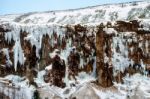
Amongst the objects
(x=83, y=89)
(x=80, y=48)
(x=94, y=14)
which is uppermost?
(x=94, y=14)

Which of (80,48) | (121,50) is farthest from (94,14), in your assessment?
(121,50)

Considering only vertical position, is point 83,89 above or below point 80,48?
below

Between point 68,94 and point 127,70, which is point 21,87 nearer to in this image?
point 68,94

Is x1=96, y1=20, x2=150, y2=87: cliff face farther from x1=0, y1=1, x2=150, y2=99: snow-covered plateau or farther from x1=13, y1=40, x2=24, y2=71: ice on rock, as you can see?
x1=13, y1=40, x2=24, y2=71: ice on rock

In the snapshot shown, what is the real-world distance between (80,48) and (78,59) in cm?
82

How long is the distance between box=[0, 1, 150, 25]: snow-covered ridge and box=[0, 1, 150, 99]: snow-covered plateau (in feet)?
0.81

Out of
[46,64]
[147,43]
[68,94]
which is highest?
[147,43]

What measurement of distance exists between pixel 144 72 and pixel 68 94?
Answer: 5.75 m

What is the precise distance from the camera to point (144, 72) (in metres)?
24.9

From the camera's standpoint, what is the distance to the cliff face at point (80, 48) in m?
25.6

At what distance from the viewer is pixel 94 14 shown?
36.3 meters

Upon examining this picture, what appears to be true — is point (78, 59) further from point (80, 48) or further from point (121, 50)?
point (121, 50)

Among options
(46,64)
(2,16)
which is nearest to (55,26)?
(46,64)

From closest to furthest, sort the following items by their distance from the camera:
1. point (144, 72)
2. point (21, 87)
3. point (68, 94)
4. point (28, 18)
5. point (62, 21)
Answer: point (144, 72) → point (68, 94) → point (21, 87) → point (62, 21) → point (28, 18)
